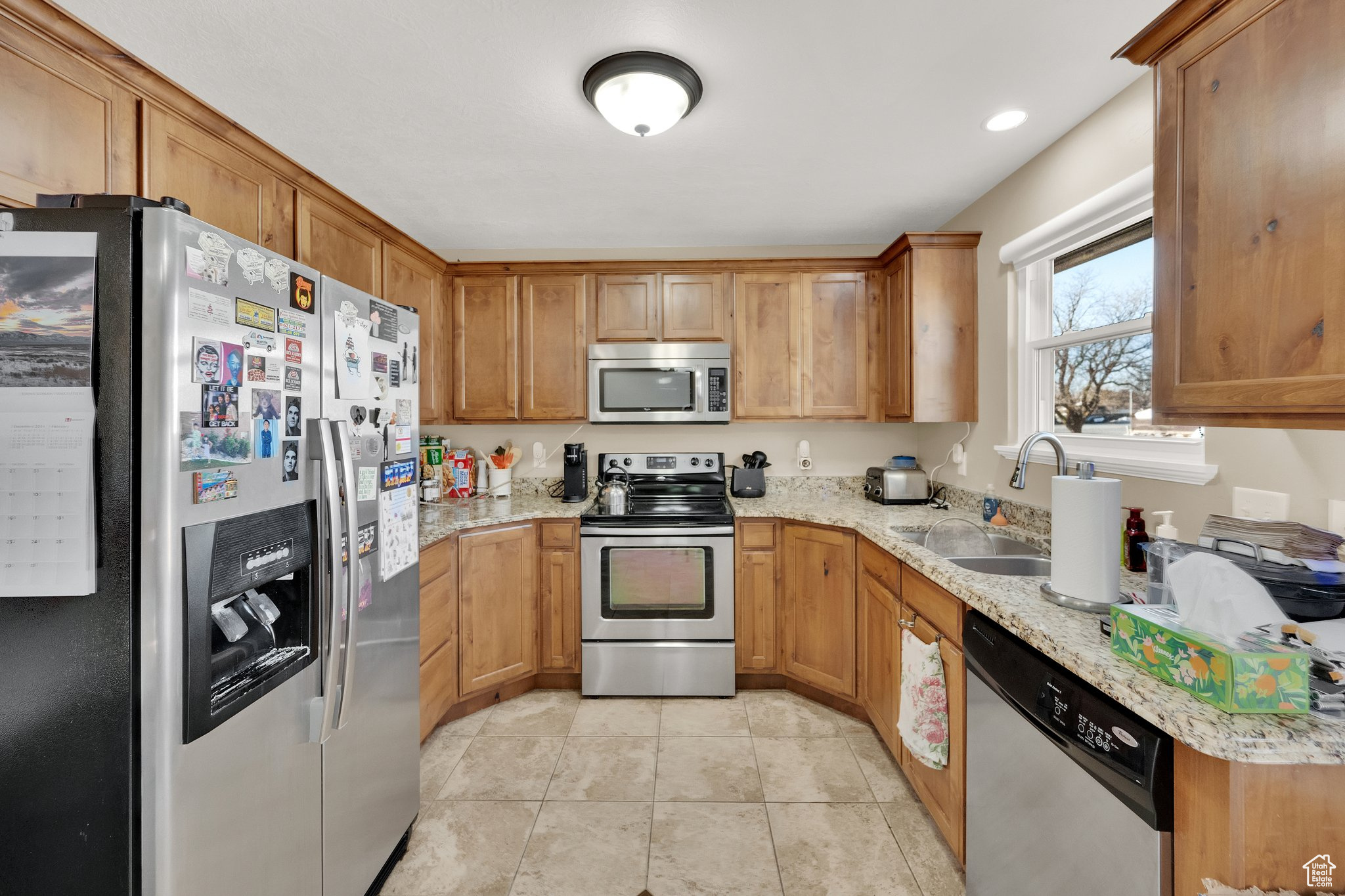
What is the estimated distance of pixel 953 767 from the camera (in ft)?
5.47

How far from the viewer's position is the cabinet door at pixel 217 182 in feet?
5.11

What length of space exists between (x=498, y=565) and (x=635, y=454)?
1.09 m

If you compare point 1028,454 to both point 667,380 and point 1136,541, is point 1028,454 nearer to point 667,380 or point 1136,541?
point 1136,541

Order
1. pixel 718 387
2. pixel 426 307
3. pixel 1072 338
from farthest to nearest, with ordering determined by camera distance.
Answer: pixel 718 387 < pixel 426 307 < pixel 1072 338

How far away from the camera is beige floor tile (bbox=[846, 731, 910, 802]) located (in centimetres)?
205

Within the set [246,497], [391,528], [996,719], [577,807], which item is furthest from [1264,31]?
[577,807]

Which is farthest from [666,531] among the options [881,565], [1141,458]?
[1141,458]

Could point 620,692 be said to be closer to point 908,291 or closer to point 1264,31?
point 908,291

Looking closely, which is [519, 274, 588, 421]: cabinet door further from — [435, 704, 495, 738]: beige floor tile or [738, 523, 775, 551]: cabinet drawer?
[435, 704, 495, 738]: beige floor tile

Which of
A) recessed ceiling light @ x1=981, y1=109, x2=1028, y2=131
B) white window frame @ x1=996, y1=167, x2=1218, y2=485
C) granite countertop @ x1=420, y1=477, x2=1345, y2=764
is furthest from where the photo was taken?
recessed ceiling light @ x1=981, y1=109, x2=1028, y2=131

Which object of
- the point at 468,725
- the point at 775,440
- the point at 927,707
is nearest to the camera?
the point at 927,707

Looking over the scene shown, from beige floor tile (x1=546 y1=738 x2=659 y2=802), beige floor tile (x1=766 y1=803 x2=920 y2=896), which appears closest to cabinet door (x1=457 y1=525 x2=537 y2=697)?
beige floor tile (x1=546 y1=738 x2=659 y2=802)

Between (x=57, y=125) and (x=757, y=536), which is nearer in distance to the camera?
(x=57, y=125)

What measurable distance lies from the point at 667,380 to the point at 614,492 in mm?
718
